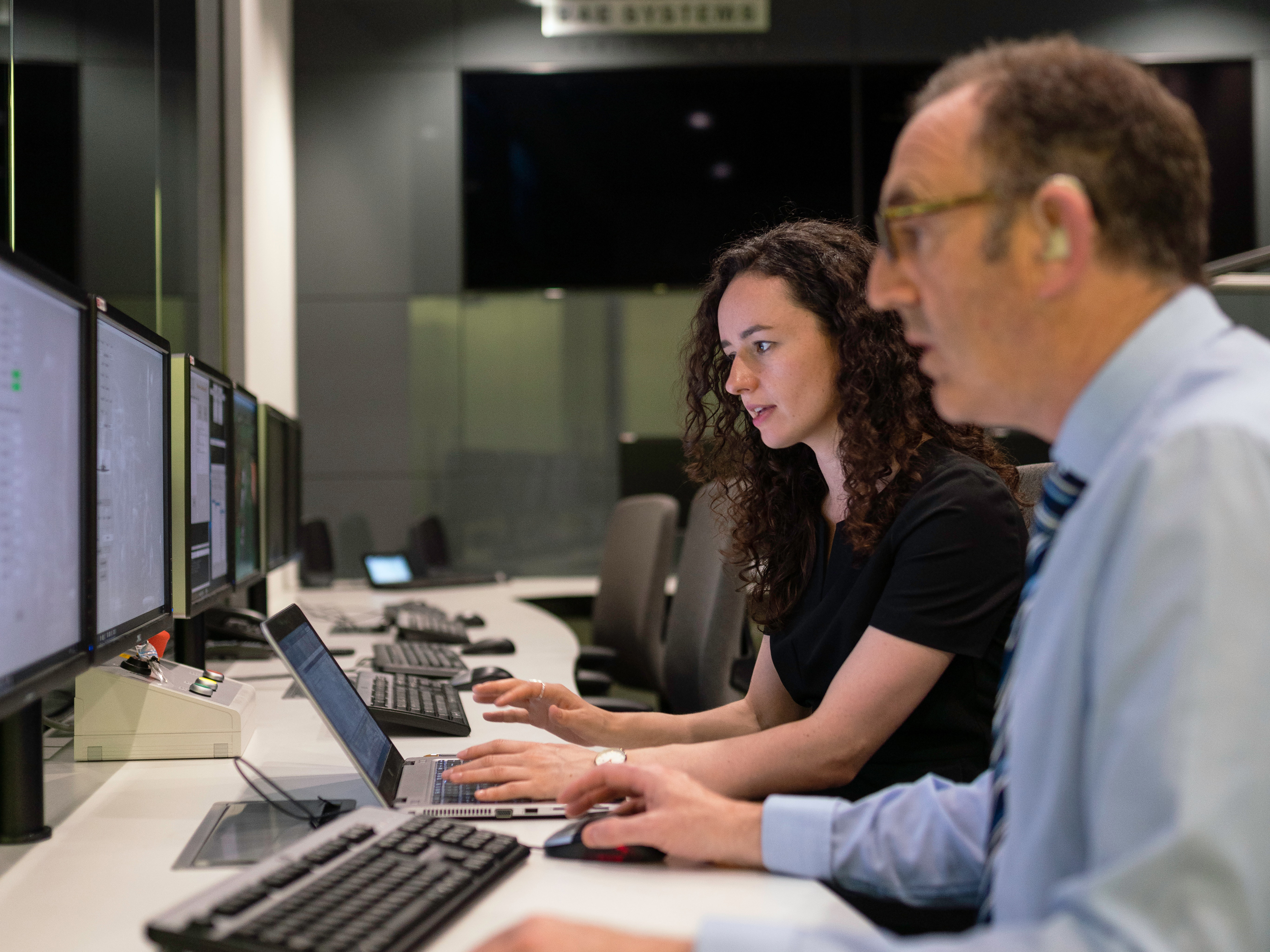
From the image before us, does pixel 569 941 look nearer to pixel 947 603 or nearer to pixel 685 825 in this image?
pixel 685 825

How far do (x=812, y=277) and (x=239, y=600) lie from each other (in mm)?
2200

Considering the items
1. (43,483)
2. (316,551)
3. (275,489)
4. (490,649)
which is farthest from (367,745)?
(316,551)

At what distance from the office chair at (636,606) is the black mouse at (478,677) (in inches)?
25.9

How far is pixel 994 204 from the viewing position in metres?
0.70

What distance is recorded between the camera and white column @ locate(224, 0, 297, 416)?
12.8 ft

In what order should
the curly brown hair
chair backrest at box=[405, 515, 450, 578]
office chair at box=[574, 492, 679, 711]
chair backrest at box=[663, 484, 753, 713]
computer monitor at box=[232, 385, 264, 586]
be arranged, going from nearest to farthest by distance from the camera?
the curly brown hair → computer monitor at box=[232, 385, 264, 586] → chair backrest at box=[663, 484, 753, 713] → office chair at box=[574, 492, 679, 711] → chair backrest at box=[405, 515, 450, 578]

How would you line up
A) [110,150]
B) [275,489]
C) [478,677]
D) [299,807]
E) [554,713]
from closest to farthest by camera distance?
[299,807]
[554,713]
[478,677]
[275,489]
[110,150]

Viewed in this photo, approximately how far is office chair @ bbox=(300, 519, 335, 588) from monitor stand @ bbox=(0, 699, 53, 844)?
3424 mm

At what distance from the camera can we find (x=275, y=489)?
2662mm

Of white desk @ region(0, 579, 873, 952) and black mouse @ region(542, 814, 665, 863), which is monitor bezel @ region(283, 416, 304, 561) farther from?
black mouse @ region(542, 814, 665, 863)

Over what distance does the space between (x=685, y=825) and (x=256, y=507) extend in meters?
1.67

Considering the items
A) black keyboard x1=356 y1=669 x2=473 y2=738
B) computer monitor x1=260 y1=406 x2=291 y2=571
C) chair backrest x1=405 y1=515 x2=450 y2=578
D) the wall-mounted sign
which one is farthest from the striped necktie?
the wall-mounted sign

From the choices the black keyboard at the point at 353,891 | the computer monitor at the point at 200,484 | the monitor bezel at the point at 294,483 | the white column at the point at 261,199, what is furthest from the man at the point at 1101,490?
the white column at the point at 261,199

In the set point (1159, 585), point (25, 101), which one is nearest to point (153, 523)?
point (1159, 585)
